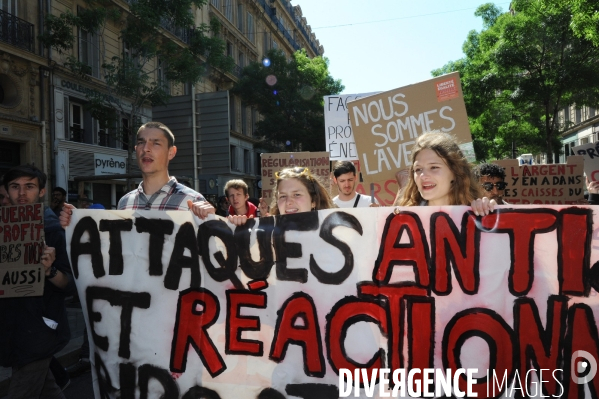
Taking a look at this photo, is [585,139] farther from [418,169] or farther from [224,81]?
[418,169]

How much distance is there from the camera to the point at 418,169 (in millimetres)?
2812

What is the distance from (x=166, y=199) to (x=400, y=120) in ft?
7.73

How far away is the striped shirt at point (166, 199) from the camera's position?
121 inches

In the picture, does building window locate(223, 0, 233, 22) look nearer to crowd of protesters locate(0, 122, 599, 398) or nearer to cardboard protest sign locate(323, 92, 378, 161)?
cardboard protest sign locate(323, 92, 378, 161)

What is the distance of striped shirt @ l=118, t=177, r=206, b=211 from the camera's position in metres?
3.08

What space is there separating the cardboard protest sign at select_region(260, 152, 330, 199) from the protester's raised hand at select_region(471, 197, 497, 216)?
13.6ft

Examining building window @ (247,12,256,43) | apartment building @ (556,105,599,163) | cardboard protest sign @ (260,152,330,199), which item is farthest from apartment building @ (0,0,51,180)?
apartment building @ (556,105,599,163)

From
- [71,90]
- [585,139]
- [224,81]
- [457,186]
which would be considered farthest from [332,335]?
[585,139]

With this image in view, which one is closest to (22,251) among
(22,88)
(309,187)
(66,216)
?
(66,216)

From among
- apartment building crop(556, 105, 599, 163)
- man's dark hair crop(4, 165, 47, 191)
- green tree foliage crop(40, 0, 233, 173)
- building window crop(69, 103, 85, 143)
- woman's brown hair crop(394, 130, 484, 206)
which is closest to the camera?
woman's brown hair crop(394, 130, 484, 206)

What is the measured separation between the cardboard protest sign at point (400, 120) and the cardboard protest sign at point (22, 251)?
267 cm

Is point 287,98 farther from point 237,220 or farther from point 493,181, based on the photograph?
point 237,220

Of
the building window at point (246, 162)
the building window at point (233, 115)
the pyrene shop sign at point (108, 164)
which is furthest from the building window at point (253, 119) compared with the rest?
the pyrene shop sign at point (108, 164)

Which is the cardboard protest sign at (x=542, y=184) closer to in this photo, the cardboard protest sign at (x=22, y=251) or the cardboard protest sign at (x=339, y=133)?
the cardboard protest sign at (x=339, y=133)
